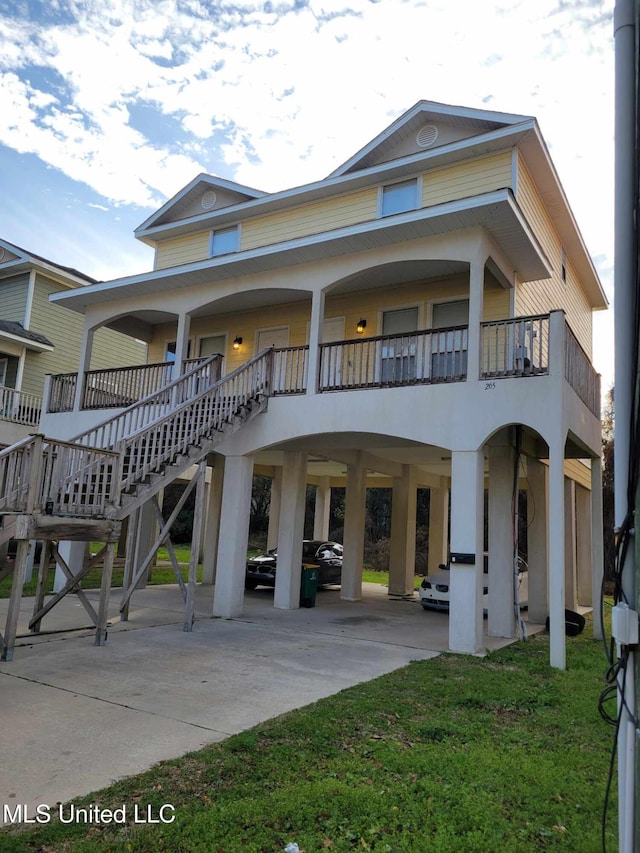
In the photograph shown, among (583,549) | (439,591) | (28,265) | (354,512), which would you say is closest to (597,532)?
(439,591)

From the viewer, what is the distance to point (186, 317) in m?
13.5

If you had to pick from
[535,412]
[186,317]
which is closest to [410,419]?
[535,412]

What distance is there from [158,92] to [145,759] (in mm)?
12876

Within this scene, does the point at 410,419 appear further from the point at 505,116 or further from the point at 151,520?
the point at 151,520

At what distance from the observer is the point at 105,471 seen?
27.6 ft

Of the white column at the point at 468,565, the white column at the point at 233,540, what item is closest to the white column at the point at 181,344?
the white column at the point at 233,540

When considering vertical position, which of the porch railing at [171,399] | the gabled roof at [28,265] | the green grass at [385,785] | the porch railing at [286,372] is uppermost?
the gabled roof at [28,265]

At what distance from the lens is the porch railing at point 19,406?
57.3 feet

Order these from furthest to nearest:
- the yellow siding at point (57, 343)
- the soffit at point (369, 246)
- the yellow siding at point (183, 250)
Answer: the yellow siding at point (57, 343) → the yellow siding at point (183, 250) → the soffit at point (369, 246)

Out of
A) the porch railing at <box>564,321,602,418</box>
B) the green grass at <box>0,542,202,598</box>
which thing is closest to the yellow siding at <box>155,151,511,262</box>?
the porch railing at <box>564,321,602,418</box>

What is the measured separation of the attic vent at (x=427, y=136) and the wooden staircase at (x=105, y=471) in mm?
5943

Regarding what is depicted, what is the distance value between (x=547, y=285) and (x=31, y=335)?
15.4 metres

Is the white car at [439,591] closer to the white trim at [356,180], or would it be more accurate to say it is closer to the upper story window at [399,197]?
the upper story window at [399,197]

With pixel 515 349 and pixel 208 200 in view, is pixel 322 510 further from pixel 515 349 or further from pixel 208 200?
pixel 515 349
